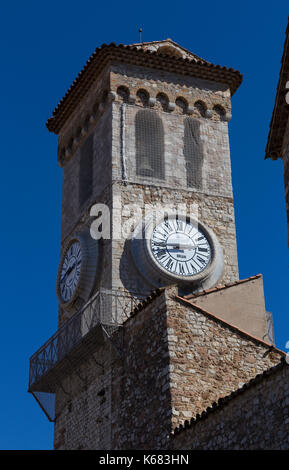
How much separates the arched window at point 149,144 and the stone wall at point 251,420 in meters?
8.53

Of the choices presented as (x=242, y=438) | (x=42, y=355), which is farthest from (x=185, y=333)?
(x=42, y=355)

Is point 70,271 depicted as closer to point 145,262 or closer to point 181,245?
point 145,262

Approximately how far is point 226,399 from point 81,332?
594 centimetres

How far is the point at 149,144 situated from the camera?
2361 cm

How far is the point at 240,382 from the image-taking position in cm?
1858

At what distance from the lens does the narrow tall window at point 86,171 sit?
79.1ft

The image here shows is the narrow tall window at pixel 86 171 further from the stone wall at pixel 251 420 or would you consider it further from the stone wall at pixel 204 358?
the stone wall at pixel 251 420

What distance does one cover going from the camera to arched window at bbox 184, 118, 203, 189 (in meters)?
23.6

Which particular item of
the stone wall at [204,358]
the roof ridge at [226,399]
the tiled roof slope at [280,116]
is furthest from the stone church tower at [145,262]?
the tiled roof slope at [280,116]

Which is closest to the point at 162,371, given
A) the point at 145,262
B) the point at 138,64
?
the point at 145,262

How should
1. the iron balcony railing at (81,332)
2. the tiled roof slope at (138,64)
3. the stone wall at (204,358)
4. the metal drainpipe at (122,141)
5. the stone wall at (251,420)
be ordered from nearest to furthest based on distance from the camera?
the stone wall at (251,420) → the stone wall at (204,358) → the iron balcony railing at (81,332) → the metal drainpipe at (122,141) → the tiled roof slope at (138,64)

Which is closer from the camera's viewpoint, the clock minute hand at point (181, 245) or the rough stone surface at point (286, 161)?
the rough stone surface at point (286, 161)

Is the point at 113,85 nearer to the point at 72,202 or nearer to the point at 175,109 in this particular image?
the point at 175,109

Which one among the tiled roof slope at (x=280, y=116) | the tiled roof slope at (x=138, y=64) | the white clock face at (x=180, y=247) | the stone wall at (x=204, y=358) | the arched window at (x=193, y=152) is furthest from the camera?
the tiled roof slope at (x=138, y=64)
